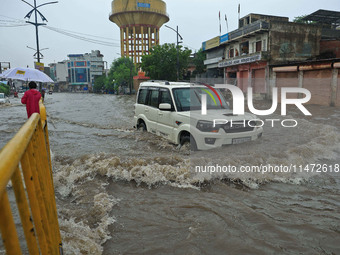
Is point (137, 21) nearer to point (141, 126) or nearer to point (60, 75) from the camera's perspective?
point (141, 126)

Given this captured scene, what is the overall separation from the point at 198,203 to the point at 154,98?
468cm

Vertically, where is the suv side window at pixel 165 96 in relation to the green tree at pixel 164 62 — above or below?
below

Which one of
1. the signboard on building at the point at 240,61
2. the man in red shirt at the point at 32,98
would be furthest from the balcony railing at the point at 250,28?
the man in red shirt at the point at 32,98

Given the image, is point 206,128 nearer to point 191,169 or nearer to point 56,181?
point 191,169

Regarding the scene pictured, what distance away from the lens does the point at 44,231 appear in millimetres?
1599

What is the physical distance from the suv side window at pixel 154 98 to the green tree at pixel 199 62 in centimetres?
Result: 3879

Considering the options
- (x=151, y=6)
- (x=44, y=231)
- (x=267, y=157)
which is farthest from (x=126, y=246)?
(x=151, y=6)

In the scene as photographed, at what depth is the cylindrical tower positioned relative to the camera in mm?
63500

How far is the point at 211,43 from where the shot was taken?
40312 millimetres

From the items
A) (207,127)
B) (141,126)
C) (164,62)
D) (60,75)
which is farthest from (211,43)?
(60,75)

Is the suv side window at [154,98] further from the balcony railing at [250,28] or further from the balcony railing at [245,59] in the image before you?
the balcony railing at [250,28]

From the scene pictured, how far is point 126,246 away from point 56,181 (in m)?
2.66

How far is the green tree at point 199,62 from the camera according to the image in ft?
151

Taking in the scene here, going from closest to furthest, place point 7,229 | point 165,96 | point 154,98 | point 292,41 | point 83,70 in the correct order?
point 7,229, point 165,96, point 154,98, point 292,41, point 83,70
